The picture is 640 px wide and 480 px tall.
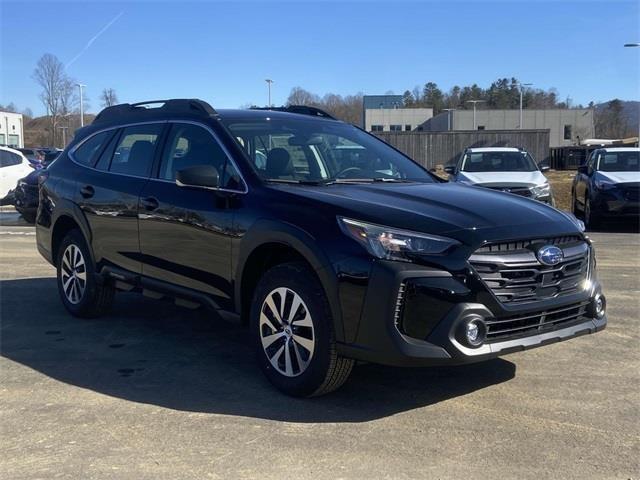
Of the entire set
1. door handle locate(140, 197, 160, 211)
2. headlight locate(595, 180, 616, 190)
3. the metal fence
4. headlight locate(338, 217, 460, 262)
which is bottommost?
headlight locate(338, 217, 460, 262)

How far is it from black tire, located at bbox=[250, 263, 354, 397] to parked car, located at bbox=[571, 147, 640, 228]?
10776 mm

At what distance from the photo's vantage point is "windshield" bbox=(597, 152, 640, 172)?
47.0 feet

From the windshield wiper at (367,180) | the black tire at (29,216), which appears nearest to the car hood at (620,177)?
the windshield wiper at (367,180)

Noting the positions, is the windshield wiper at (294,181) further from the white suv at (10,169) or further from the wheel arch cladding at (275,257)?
the white suv at (10,169)

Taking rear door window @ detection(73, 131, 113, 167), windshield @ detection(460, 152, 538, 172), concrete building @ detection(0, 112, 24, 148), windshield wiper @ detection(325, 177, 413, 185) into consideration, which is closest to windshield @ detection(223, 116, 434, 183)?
windshield wiper @ detection(325, 177, 413, 185)

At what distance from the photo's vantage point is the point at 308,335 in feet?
13.1

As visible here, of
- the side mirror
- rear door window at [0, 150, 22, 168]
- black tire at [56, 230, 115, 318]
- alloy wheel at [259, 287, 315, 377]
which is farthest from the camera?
rear door window at [0, 150, 22, 168]

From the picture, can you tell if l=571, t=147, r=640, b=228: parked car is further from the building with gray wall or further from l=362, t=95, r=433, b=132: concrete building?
the building with gray wall

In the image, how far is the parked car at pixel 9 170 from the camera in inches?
650

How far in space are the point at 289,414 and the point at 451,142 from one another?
3923 cm

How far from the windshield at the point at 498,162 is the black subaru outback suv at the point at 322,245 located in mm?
8873

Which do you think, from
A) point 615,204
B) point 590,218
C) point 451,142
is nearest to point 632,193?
point 615,204

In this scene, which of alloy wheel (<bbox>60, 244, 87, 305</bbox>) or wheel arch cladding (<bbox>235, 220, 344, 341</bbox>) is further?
alloy wheel (<bbox>60, 244, 87, 305</bbox>)

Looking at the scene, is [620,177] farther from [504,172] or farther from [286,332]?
[286,332]
